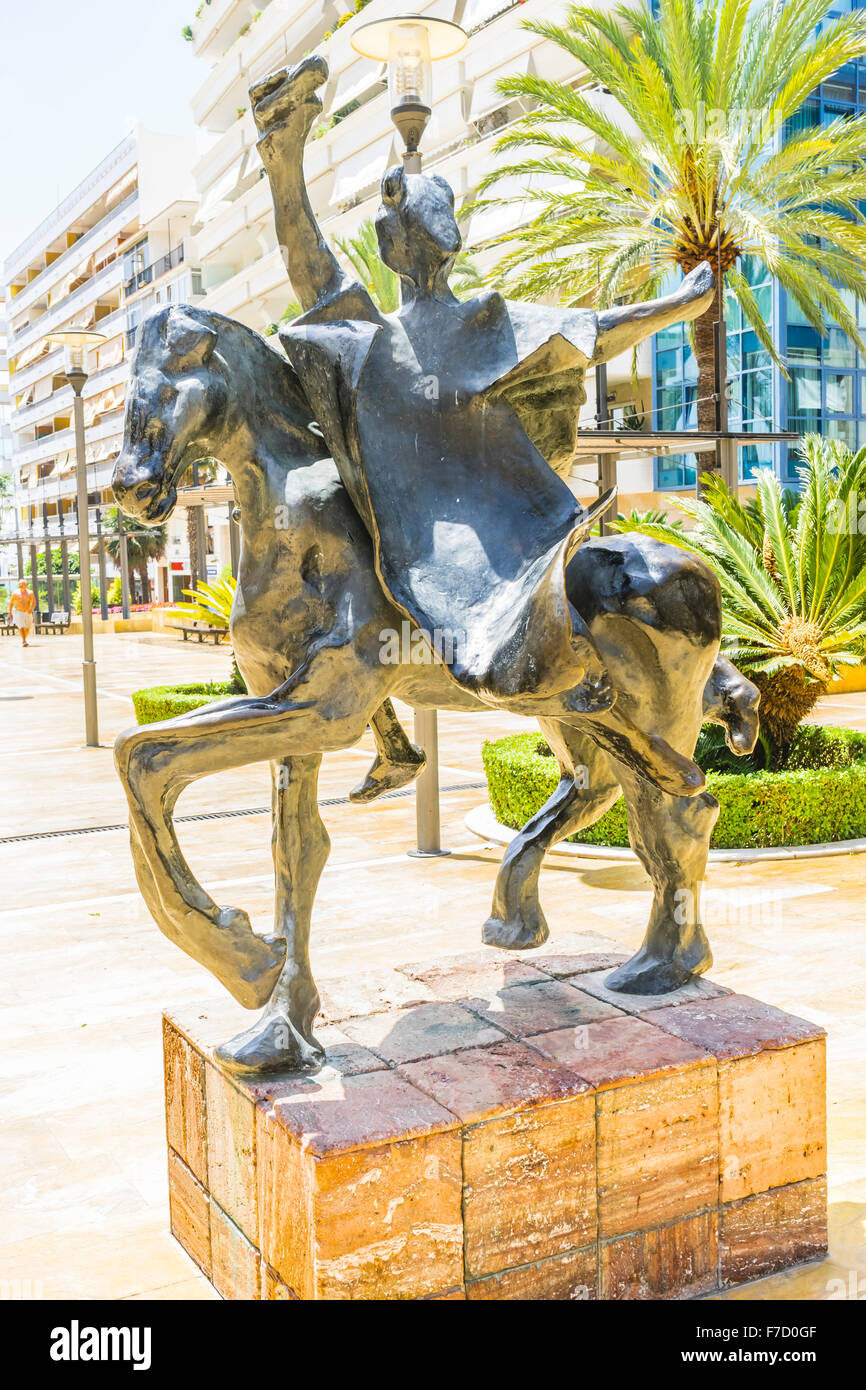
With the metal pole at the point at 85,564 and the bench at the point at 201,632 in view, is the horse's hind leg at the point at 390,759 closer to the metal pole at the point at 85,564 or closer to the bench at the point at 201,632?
the metal pole at the point at 85,564

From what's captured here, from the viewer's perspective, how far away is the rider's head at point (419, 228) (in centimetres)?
288

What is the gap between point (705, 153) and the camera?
1153 cm

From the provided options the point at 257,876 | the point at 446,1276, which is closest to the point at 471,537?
the point at 446,1276

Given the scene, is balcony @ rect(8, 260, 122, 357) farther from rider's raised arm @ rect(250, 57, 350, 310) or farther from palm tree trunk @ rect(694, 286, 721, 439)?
rider's raised arm @ rect(250, 57, 350, 310)

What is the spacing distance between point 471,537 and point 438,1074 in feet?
4.23

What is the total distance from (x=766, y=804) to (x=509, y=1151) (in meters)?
5.44

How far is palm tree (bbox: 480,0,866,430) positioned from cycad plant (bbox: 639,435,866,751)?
3.91m

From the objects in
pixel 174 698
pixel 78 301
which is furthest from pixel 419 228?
pixel 78 301

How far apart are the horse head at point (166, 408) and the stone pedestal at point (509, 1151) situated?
143 cm

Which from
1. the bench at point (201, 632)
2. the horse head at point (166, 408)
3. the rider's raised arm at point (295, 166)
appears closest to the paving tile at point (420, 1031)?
the horse head at point (166, 408)

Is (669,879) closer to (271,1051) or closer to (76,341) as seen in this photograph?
(271,1051)

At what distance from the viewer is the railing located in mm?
52875
